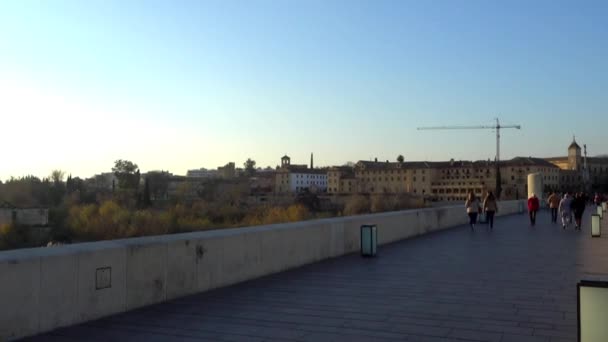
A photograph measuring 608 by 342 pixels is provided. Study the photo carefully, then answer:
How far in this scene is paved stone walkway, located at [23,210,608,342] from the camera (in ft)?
18.1

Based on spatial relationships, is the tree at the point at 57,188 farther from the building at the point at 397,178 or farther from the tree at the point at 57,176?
the building at the point at 397,178

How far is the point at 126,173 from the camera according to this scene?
116m

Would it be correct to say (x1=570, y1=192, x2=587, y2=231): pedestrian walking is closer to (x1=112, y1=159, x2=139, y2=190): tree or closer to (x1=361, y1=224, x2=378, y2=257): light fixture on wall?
(x1=361, y1=224, x2=378, y2=257): light fixture on wall

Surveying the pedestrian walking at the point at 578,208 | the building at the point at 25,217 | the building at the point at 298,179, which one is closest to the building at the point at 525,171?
the building at the point at 298,179

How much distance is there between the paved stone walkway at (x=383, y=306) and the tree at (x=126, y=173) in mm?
98109

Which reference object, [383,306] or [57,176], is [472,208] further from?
[57,176]

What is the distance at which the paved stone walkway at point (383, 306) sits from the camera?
5520 millimetres

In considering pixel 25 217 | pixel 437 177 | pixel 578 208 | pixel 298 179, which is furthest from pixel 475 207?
pixel 298 179

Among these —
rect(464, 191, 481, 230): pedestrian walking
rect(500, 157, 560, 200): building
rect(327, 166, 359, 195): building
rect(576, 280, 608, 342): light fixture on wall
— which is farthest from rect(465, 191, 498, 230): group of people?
rect(327, 166, 359, 195): building

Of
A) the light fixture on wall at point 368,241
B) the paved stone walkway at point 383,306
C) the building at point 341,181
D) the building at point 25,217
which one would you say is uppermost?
the building at point 341,181

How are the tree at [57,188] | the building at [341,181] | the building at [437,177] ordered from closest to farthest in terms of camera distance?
the tree at [57,188] → the building at [437,177] → the building at [341,181]

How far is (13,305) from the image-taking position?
5.25m

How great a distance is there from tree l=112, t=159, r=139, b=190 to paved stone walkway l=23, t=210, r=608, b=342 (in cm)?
9811

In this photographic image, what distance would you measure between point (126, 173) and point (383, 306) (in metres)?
116
